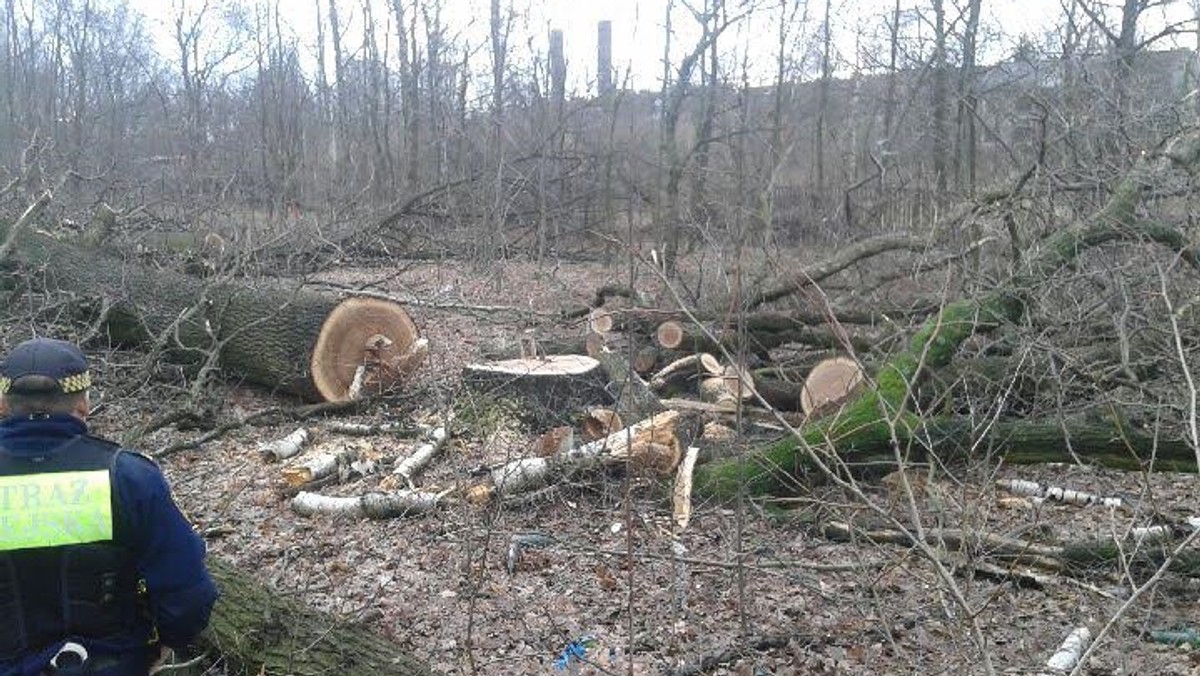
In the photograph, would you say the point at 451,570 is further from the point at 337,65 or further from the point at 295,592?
the point at 337,65

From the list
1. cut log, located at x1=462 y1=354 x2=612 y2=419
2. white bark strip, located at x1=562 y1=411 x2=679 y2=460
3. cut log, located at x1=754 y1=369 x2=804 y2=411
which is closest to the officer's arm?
white bark strip, located at x1=562 y1=411 x2=679 y2=460

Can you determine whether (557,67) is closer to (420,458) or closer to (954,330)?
(954,330)

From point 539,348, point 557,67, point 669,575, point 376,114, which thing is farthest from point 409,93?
point 669,575

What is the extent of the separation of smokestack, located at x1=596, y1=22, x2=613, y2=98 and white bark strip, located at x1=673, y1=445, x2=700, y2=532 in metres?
17.0

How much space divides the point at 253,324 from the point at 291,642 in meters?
4.35

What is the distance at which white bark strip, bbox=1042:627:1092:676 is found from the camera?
3475mm

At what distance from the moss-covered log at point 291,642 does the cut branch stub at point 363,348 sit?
3742 mm

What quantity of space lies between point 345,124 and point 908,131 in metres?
13.5

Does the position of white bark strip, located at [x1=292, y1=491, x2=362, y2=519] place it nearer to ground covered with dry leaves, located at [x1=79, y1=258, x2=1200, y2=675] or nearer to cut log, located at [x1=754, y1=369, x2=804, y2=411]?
ground covered with dry leaves, located at [x1=79, y1=258, x2=1200, y2=675]

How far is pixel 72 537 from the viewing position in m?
2.31

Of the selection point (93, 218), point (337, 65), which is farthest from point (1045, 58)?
point (337, 65)

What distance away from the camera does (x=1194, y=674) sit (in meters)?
3.64

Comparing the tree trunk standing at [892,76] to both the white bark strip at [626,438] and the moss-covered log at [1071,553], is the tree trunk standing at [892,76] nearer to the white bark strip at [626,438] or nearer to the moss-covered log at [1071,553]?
the white bark strip at [626,438]

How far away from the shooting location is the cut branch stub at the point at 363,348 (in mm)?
7316
